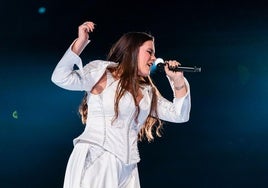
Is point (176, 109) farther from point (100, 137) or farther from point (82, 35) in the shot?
point (82, 35)

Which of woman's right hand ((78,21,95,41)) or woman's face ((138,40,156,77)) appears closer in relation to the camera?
woman's right hand ((78,21,95,41))

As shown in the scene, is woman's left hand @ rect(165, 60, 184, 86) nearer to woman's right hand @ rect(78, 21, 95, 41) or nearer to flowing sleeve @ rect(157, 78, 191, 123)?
flowing sleeve @ rect(157, 78, 191, 123)

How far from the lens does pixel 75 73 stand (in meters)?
1.57

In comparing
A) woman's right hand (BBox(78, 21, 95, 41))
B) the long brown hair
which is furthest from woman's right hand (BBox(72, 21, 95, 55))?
the long brown hair

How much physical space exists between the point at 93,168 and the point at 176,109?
1.17 feet

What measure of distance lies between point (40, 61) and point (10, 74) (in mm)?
183

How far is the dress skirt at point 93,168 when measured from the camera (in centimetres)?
155

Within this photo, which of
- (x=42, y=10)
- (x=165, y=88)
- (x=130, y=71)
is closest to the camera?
(x=130, y=71)

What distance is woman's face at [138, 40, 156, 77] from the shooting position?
1.69 meters

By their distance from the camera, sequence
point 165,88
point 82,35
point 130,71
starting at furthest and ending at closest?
point 165,88, point 130,71, point 82,35

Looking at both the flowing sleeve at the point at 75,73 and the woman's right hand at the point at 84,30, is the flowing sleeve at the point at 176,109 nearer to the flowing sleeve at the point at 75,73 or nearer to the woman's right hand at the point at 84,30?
the flowing sleeve at the point at 75,73

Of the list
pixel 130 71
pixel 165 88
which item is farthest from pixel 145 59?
pixel 165 88

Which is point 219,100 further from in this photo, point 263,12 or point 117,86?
point 117,86

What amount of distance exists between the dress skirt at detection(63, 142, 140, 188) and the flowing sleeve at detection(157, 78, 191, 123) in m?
0.25
